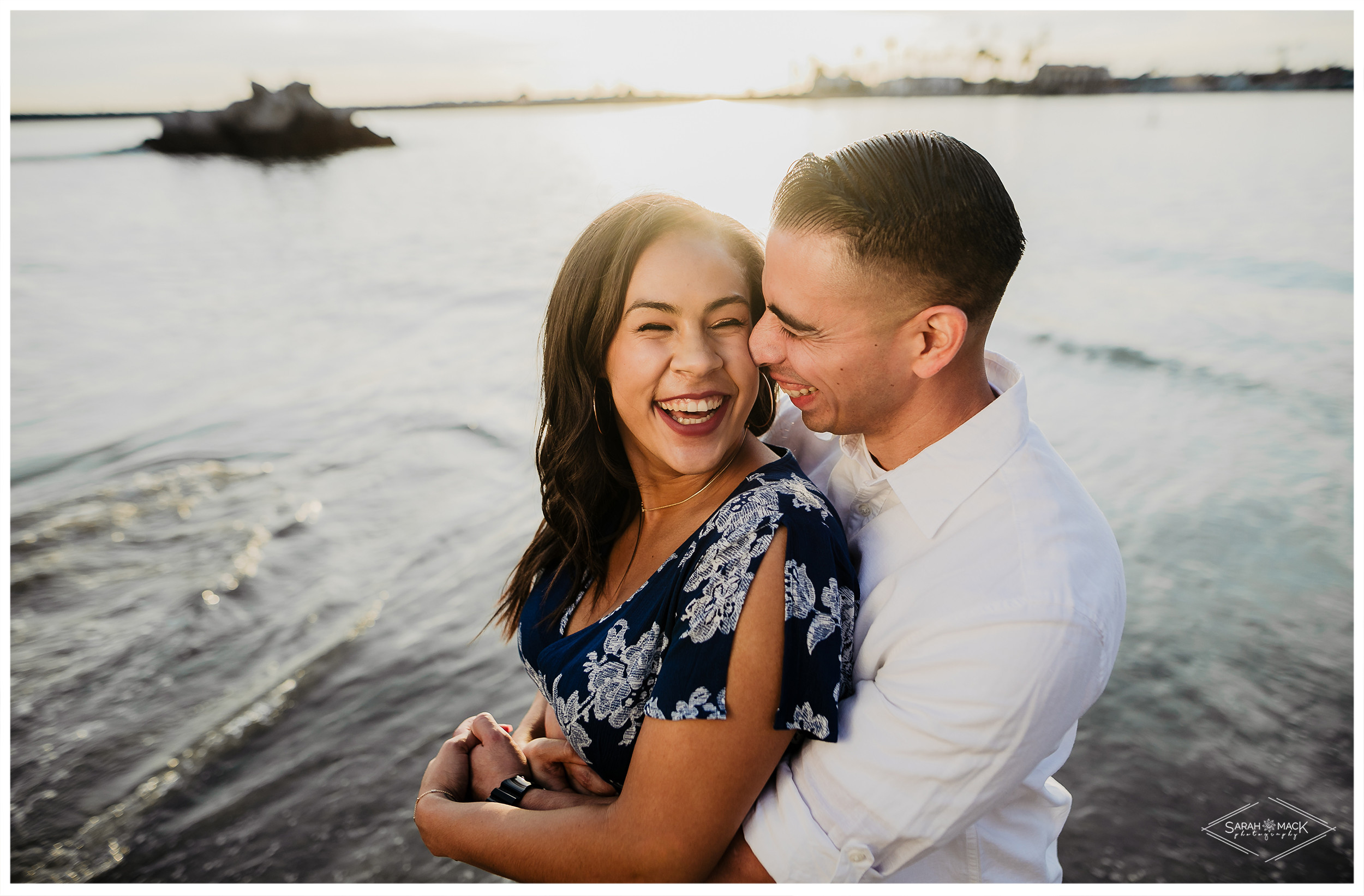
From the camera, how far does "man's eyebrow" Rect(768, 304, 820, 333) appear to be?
2295 millimetres

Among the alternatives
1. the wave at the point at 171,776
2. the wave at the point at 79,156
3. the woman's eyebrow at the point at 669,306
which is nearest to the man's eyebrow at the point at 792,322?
the woman's eyebrow at the point at 669,306

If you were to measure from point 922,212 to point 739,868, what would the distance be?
5.59 feet

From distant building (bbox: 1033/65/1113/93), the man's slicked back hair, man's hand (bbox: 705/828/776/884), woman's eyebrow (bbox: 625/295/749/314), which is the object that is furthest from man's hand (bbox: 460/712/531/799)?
distant building (bbox: 1033/65/1113/93)

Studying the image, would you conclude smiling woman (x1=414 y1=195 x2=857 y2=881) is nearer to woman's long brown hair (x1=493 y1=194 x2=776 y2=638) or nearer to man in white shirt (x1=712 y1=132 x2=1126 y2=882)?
woman's long brown hair (x1=493 y1=194 x2=776 y2=638)

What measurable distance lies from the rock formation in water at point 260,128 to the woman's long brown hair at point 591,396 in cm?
4900

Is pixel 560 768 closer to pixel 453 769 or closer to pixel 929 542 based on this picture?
pixel 453 769

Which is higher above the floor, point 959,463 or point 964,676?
point 959,463

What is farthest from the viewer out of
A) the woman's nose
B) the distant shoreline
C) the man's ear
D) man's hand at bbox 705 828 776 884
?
the distant shoreline

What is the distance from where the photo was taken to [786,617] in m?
1.88

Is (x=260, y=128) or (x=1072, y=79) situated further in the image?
(x=260, y=128)

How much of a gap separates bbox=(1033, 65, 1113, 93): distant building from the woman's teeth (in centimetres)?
482

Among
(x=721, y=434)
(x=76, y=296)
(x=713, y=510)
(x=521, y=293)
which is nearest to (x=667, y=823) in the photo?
(x=713, y=510)

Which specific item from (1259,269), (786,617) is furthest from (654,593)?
(1259,269)

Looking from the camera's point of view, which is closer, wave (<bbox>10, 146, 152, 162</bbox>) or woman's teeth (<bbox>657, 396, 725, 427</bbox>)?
woman's teeth (<bbox>657, 396, 725, 427</bbox>)
